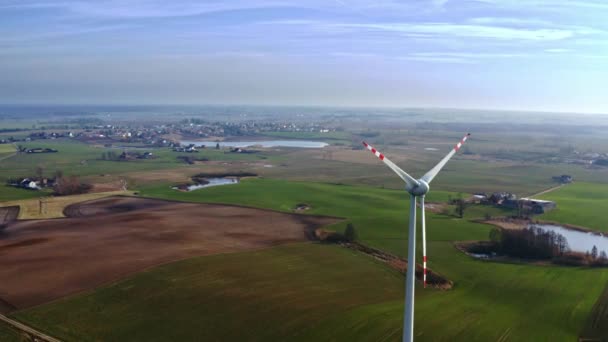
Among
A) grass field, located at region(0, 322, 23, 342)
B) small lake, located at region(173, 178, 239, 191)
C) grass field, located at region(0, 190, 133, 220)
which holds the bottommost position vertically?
grass field, located at region(0, 322, 23, 342)

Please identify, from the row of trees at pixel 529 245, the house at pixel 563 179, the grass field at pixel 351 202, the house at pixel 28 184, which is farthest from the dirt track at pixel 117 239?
the house at pixel 563 179

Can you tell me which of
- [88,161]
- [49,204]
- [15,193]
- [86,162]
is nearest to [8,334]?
[49,204]

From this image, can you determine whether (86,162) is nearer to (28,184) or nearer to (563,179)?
(28,184)

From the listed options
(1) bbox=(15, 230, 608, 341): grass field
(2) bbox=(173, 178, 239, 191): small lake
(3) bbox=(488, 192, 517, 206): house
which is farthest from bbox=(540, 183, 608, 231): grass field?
(2) bbox=(173, 178, 239, 191): small lake

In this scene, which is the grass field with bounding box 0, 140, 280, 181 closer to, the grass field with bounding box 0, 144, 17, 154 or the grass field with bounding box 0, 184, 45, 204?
the grass field with bounding box 0, 144, 17, 154

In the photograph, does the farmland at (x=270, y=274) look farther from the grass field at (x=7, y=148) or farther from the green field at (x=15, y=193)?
the grass field at (x=7, y=148)

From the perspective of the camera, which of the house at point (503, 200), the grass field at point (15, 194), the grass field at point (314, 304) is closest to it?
the grass field at point (314, 304)

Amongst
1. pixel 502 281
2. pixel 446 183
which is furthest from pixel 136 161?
pixel 502 281

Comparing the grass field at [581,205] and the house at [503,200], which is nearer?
the grass field at [581,205]
